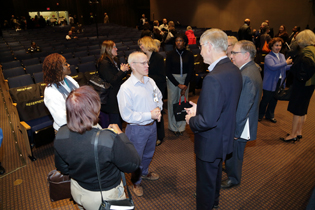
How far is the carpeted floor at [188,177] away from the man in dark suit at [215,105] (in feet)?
2.68

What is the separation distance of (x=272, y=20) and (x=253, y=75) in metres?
11.4

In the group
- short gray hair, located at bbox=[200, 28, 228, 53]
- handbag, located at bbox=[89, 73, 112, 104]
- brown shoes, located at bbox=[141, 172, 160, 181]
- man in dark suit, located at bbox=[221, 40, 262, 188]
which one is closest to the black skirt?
man in dark suit, located at bbox=[221, 40, 262, 188]

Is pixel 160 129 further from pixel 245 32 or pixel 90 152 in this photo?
pixel 245 32

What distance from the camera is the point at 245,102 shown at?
2137 millimetres

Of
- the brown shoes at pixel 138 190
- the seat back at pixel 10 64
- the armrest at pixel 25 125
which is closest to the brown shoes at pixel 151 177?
the brown shoes at pixel 138 190

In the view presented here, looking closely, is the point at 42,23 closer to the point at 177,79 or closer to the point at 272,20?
the point at 272,20

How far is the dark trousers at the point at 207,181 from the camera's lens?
1.96 m

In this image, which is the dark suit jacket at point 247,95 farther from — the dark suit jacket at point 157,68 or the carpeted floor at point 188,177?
the dark suit jacket at point 157,68

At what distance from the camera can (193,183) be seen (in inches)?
108

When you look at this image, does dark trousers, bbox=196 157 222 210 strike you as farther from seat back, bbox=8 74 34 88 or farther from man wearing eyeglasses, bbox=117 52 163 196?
seat back, bbox=8 74 34 88

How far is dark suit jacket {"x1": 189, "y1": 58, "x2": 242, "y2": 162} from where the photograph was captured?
5.26ft

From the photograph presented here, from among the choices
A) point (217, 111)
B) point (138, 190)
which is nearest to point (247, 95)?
point (217, 111)

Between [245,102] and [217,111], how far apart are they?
663 mm

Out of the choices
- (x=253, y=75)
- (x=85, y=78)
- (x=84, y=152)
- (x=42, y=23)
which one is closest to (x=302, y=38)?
(x=253, y=75)
